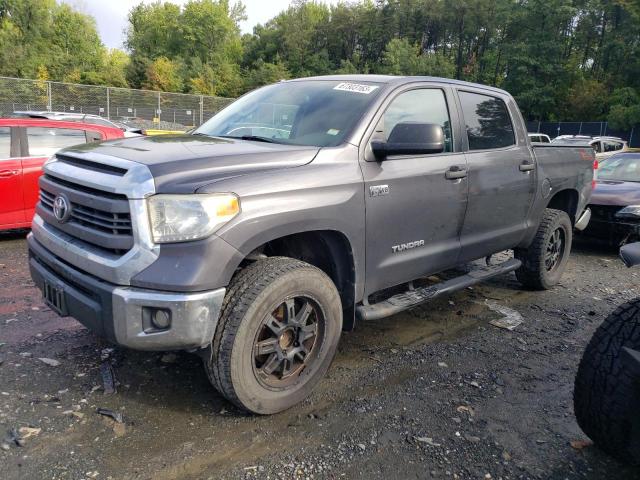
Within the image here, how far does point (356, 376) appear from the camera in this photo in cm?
333

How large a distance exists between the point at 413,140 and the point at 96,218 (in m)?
1.82

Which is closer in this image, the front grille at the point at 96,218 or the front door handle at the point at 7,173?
the front grille at the point at 96,218

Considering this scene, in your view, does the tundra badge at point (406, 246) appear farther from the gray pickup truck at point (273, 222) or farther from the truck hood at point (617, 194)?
the truck hood at point (617, 194)

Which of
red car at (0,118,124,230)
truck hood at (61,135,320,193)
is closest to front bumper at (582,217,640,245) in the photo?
truck hood at (61,135,320,193)

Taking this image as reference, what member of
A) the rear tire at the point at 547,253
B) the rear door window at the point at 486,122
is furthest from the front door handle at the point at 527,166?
the rear tire at the point at 547,253

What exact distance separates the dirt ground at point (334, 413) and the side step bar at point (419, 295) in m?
0.44

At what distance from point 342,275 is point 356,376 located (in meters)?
0.72

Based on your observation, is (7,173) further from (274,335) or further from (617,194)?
(617,194)

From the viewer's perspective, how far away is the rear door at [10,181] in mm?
6242

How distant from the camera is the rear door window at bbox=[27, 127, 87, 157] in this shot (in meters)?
6.63

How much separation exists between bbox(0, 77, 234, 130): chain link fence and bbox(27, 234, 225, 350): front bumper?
19004mm

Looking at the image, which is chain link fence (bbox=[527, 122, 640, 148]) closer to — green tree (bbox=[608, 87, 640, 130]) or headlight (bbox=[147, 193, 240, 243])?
green tree (bbox=[608, 87, 640, 130])

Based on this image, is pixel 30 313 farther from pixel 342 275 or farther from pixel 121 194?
pixel 342 275

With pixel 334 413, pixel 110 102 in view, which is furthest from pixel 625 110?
pixel 334 413
